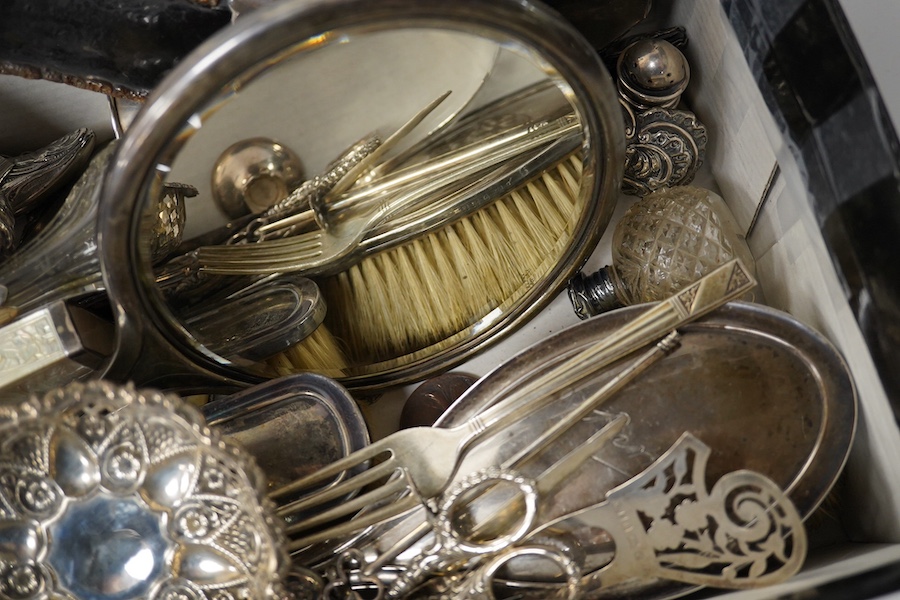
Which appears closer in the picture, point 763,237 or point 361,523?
point 361,523

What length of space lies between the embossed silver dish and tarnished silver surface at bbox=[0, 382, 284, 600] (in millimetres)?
88

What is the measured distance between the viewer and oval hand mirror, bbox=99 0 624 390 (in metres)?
0.37

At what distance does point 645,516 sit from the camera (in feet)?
1.27

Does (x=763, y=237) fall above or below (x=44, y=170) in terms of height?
below

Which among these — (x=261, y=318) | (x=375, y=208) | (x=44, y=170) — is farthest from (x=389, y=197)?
(x=44, y=170)

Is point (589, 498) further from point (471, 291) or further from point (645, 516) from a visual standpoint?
point (471, 291)

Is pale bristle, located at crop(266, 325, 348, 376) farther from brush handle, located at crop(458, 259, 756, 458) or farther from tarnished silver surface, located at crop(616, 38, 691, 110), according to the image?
tarnished silver surface, located at crop(616, 38, 691, 110)

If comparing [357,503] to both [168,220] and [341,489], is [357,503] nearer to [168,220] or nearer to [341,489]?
[341,489]

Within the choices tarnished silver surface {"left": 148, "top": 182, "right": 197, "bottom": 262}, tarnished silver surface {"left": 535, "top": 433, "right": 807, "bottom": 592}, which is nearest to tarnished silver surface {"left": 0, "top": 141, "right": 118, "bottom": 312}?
tarnished silver surface {"left": 148, "top": 182, "right": 197, "bottom": 262}

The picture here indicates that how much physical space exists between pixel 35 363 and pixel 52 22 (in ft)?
0.69

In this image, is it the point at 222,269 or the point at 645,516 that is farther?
the point at 222,269

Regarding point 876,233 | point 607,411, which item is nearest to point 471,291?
point 607,411

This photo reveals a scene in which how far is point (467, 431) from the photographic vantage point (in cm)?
43

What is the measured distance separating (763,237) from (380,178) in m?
0.26
